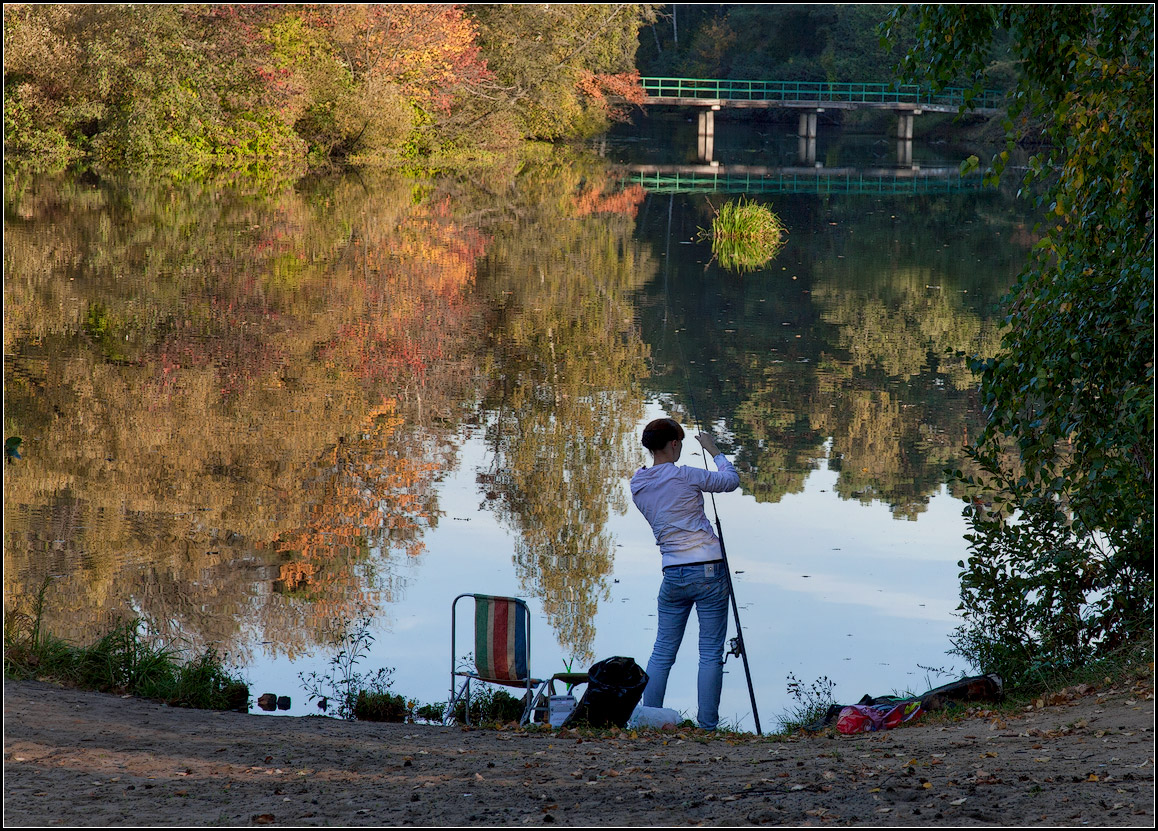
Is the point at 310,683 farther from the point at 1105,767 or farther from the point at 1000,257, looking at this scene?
the point at 1000,257

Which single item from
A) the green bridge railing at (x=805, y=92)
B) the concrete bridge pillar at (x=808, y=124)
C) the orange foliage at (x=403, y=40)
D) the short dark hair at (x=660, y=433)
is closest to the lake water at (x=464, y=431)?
the short dark hair at (x=660, y=433)

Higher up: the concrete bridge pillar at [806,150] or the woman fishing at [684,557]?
the concrete bridge pillar at [806,150]

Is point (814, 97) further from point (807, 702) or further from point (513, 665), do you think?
point (513, 665)

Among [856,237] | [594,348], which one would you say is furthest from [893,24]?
[856,237]

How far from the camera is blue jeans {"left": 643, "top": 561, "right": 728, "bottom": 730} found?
18.7 feet

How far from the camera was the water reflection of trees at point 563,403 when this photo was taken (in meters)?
7.97

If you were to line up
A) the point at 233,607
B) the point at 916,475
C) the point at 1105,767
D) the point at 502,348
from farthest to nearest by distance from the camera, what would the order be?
the point at 502,348 → the point at 916,475 → the point at 233,607 → the point at 1105,767

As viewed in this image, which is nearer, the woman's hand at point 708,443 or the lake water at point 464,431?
the woman's hand at point 708,443

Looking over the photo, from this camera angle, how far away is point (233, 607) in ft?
23.1

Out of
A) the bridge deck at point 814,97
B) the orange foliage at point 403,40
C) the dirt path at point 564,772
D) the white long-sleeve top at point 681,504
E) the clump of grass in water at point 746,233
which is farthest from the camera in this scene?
the bridge deck at point 814,97

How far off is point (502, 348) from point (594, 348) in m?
1.13

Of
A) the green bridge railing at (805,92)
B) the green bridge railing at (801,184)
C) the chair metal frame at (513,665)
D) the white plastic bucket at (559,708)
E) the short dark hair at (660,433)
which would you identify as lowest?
the white plastic bucket at (559,708)

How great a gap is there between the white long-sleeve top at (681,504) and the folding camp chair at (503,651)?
0.78m

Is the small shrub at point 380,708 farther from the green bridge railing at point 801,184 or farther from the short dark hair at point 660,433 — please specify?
the green bridge railing at point 801,184
